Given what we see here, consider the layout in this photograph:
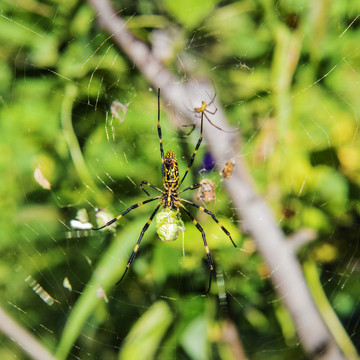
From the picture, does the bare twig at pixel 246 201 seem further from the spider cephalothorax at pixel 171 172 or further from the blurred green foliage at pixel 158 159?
the spider cephalothorax at pixel 171 172

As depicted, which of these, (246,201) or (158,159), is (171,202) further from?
(246,201)

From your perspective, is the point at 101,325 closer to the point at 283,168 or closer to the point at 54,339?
the point at 54,339

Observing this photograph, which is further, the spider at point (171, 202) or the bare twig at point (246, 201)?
the spider at point (171, 202)

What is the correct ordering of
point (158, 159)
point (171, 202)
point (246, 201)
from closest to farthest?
point (246, 201), point (158, 159), point (171, 202)

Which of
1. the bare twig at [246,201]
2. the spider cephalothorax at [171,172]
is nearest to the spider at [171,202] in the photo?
the spider cephalothorax at [171,172]

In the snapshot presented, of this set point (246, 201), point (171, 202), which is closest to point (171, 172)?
point (171, 202)

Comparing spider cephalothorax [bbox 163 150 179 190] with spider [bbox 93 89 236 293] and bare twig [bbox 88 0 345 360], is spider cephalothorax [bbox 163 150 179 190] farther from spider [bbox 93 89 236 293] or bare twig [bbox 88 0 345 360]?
bare twig [bbox 88 0 345 360]
